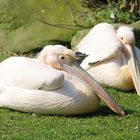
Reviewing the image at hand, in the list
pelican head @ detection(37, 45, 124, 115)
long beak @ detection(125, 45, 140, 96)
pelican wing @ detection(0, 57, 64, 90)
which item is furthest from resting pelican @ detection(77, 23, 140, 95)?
pelican wing @ detection(0, 57, 64, 90)

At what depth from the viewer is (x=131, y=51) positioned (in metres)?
8.27

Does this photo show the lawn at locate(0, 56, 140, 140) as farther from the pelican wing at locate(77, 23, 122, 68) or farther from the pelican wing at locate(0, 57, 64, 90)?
the pelican wing at locate(77, 23, 122, 68)

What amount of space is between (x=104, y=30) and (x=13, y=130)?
327cm

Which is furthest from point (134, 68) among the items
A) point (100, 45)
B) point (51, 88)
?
point (51, 88)

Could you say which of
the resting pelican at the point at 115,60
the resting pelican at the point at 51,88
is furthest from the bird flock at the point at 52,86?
the resting pelican at the point at 115,60

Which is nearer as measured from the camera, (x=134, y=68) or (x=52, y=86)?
(x=52, y=86)

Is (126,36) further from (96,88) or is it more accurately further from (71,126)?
(71,126)

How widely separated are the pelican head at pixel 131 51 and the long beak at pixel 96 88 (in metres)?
→ 1.35

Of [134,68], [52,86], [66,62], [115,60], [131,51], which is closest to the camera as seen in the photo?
[52,86]

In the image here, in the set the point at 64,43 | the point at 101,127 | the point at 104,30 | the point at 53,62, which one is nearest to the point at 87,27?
the point at 64,43

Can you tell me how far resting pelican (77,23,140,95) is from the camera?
27.0 feet

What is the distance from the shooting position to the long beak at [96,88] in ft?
21.9

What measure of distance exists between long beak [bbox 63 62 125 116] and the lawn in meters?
0.11

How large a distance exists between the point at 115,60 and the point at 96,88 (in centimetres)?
180
